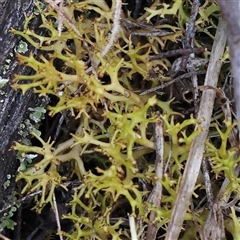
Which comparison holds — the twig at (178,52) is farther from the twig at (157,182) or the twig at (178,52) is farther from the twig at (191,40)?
the twig at (157,182)

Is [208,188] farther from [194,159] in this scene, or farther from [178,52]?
[178,52]

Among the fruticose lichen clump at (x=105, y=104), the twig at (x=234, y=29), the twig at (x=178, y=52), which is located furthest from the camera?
the twig at (x=178, y=52)

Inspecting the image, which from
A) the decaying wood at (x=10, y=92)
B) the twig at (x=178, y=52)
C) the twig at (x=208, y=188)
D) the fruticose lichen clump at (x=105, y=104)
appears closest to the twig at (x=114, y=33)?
the fruticose lichen clump at (x=105, y=104)

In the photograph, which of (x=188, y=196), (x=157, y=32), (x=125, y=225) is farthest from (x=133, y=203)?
(x=157, y=32)

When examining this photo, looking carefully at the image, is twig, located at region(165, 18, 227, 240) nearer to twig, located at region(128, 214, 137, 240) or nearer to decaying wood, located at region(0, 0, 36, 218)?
twig, located at region(128, 214, 137, 240)

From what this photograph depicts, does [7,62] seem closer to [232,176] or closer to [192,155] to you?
[192,155]

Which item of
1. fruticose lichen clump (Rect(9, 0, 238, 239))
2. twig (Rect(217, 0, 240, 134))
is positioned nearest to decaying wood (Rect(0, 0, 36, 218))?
fruticose lichen clump (Rect(9, 0, 238, 239))

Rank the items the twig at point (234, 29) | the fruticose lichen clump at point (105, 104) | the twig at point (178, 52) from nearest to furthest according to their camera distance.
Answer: the twig at point (234, 29) → the fruticose lichen clump at point (105, 104) → the twig at point (178, 52)

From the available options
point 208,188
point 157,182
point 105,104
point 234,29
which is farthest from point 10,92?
point 234,29
